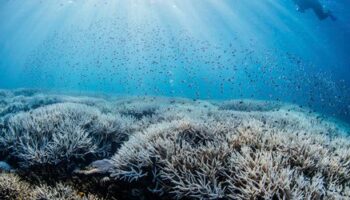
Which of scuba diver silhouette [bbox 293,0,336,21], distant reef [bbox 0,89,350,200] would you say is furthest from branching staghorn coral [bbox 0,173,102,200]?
scuba diver silhouette [bbox 293,0,336,21]

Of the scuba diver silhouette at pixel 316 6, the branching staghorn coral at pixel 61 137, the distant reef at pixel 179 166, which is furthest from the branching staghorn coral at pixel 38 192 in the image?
the scuba diver silhouette at pixel 316 6

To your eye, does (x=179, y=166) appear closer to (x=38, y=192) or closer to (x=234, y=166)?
(x=234, y=166)

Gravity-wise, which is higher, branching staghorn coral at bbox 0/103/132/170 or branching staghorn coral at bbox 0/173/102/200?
branching staghorn coral at bbox 0/103/132/170

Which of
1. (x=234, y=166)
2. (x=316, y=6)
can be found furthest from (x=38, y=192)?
(x=316, y=6)

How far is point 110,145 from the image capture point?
7277mm

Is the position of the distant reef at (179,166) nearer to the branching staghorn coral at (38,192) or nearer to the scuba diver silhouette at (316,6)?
the branching staghorn coral at (38,192)

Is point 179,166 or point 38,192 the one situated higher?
point 179,166

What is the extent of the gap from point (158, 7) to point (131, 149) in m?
60.6

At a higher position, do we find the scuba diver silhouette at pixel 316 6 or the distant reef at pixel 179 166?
the scuba diver silhouette at pixel 316 6

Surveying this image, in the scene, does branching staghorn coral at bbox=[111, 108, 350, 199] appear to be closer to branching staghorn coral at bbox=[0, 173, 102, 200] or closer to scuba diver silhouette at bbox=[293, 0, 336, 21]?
branching staghorn coral at bbox=[0, 173, 102, 200]

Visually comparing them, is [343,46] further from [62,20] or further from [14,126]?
[14,126]

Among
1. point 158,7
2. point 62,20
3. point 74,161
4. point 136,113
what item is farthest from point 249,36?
point 74,161

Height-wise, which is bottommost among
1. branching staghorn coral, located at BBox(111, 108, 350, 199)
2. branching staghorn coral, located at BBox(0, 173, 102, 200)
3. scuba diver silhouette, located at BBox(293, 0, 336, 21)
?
branching staghorn coral, located at BBox(0, 173, 102, 200)

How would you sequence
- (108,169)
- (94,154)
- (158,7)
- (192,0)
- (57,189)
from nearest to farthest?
1. (57,189)
2. (108,169)
3. (94,154)
4. (192,0)
5. (158,7)
